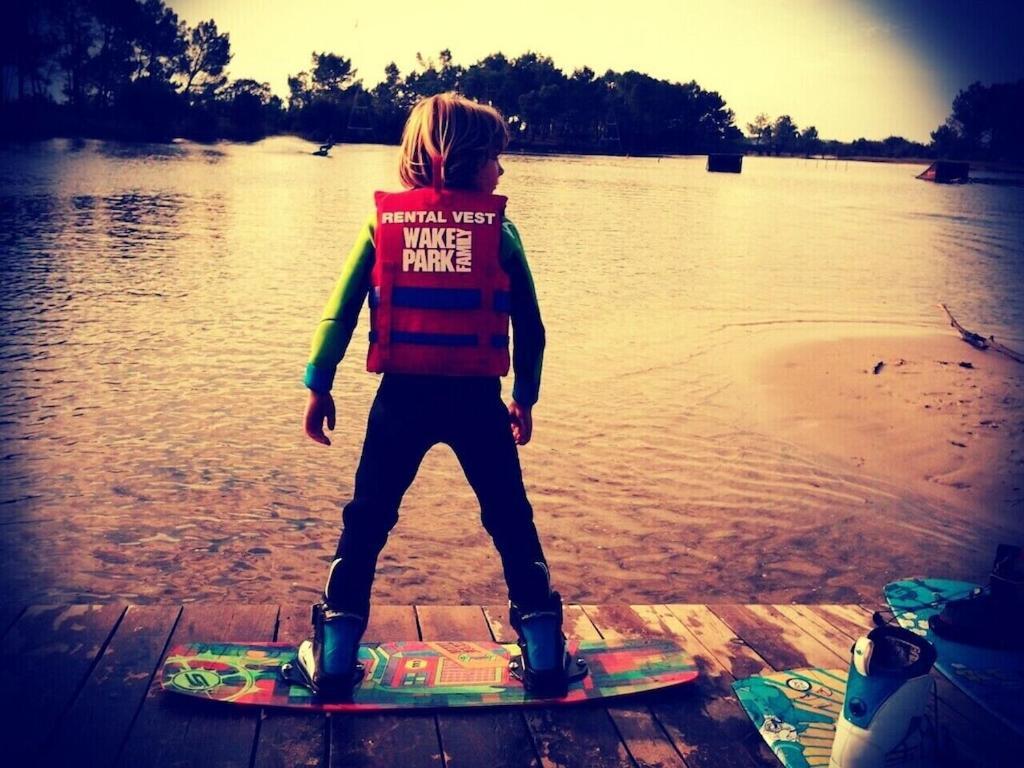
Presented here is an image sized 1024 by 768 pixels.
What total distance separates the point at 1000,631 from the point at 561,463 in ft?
17.0

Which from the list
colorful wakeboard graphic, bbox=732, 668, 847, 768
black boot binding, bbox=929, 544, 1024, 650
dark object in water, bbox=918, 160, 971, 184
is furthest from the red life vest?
dark object in water, bbox=918, 160, 971, 184

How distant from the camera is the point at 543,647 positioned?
9.73 feet

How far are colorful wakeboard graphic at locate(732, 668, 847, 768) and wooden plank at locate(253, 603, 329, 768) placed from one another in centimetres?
139

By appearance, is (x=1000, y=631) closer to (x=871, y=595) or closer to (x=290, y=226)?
(x=871, y=595)

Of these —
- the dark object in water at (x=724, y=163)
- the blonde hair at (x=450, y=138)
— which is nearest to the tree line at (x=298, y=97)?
the blonde hair at (x=450, y=138)

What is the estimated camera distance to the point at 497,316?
107 inches

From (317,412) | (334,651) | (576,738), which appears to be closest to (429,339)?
(317,412)

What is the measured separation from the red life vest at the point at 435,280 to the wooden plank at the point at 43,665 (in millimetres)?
1445

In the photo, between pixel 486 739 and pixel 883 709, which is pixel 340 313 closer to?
pixel 486 739

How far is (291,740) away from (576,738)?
0.87m

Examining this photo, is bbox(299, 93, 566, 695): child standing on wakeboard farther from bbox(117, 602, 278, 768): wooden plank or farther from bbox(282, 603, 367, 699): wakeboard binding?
bbox(117, 602, 278, 768): wooden plank

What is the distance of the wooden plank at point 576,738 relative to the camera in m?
2.64

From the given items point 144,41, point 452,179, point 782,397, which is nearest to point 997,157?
point 144,41

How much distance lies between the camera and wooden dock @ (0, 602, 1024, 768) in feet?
8.43
